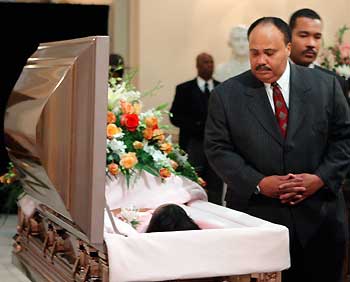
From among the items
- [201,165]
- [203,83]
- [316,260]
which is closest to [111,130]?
[316,260]

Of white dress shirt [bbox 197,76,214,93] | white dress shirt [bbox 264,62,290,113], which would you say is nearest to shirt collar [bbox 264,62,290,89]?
white dress shirt [bbox 264,62,290,113]

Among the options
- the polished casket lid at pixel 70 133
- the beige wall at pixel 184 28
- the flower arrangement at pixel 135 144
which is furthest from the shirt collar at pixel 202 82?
the polished casket lid at pixel 70 133

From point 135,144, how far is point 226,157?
102 cm

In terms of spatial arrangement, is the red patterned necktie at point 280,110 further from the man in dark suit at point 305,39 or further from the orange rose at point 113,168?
the orange rose at point 113,168

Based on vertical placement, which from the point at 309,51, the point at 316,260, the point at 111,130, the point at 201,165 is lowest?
the point at 201,165

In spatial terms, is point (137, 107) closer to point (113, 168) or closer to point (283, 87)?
point (113, 168)

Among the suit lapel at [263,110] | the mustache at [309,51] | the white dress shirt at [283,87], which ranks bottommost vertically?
the suit lapel at [263,110]

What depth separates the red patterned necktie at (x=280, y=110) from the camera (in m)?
4.52

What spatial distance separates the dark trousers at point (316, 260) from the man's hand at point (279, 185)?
0.86 feet

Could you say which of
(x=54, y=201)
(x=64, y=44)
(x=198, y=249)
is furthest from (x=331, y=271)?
(x=64, y=44)

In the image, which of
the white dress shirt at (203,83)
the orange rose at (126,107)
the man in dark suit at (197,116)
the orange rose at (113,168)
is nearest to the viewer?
the orange rose at (113,168)

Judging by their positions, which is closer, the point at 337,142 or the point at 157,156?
the point at 337,142

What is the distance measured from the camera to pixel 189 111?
9227mm

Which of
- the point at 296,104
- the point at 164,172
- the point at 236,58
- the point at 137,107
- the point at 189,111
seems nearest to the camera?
the point at 296,104
